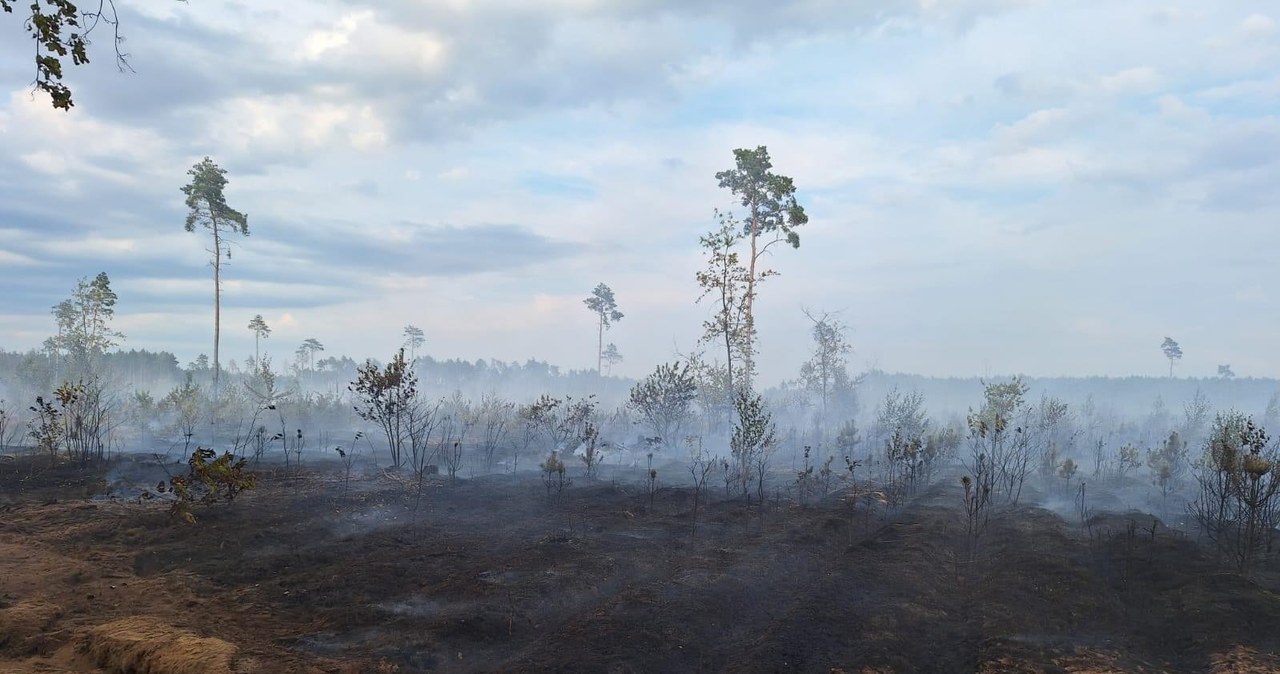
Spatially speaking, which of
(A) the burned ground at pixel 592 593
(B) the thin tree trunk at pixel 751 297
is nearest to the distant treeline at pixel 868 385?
(B) the thin tree trunk at pixel 751 297

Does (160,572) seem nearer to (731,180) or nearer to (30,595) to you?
(30,595)

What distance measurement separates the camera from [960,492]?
23719 millimetres

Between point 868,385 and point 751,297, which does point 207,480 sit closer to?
point 751,297

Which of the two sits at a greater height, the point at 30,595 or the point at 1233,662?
the point at 30,595

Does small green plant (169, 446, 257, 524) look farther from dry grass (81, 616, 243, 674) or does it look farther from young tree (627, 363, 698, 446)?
young tree (627, 363, 698, 446)

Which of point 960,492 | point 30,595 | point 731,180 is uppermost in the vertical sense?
point 731,180

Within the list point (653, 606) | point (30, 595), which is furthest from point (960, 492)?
point (30, 595)

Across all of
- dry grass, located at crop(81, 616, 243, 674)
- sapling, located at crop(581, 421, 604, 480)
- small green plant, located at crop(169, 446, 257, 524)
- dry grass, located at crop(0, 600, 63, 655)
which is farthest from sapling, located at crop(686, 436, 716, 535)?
dry grass, located at crop(0, 600, 63, 655)

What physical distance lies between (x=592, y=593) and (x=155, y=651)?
5867 millimetres

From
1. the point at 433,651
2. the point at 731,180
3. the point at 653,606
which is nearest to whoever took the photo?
the point at 433,651

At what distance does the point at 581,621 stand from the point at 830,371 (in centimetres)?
4837

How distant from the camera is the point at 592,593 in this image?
10.6 m

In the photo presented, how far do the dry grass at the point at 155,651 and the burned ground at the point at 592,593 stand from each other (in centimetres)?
3

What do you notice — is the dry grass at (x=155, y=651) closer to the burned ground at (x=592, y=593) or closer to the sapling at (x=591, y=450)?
the burned ground at (x=592, y=593)
